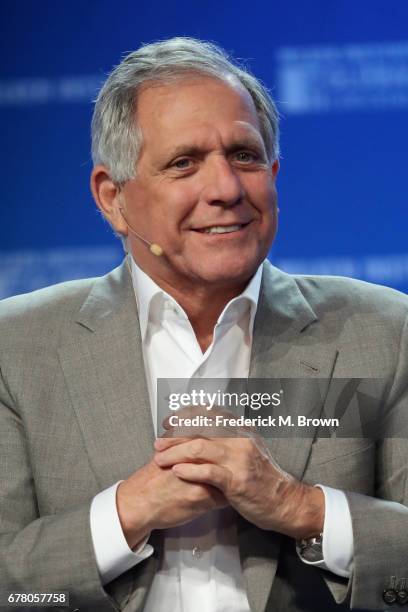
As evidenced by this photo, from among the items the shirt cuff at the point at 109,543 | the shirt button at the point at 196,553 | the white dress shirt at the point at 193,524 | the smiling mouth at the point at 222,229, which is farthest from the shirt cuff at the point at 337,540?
the smiling mouth at the point at 222,229

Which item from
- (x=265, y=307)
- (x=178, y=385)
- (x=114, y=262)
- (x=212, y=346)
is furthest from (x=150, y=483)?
(x=114, y=262)

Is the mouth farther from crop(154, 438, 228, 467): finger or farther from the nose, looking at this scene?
crop(154, 438, 228, 467): finger

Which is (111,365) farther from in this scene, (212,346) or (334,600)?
(334,600)

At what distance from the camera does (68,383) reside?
1.92m

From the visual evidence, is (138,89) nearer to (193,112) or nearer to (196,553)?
(193,112)

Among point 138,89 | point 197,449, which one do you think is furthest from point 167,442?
point 138,89

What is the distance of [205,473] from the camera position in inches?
65.5

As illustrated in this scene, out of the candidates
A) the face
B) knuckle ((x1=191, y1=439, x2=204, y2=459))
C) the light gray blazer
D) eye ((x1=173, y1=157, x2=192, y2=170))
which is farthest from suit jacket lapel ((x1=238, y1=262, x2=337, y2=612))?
eye ((x1=173, y1=157, x2=192, y2=170))

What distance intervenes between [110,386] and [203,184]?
17.0 inches

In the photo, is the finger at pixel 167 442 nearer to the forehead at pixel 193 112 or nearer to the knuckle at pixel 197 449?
the knuckle at pixel 197 449

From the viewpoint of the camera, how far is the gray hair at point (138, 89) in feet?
6.55

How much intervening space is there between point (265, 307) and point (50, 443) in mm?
524

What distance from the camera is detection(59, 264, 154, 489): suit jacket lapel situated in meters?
Answer: 1.85

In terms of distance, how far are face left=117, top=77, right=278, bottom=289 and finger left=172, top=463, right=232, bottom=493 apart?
0.39 m
